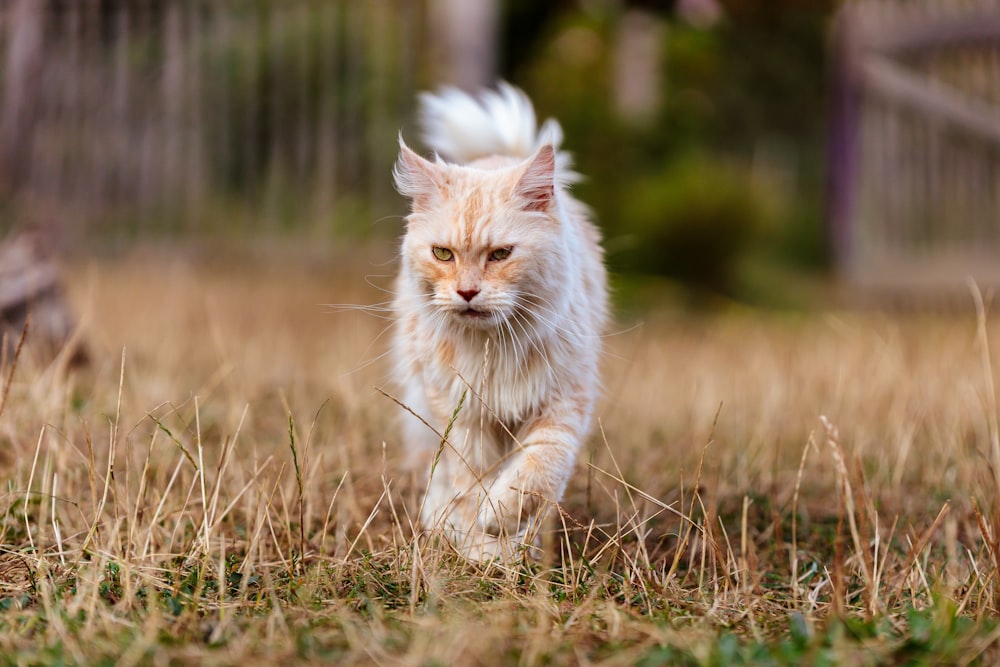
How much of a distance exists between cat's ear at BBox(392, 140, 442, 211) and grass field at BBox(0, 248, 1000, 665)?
2.53 feet

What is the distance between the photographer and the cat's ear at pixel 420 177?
2.76 meters

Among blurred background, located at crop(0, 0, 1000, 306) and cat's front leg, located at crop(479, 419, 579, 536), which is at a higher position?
blurred background, located at crop(0, 0, 1000, 306)

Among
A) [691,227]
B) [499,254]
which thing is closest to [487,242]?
[499,254]

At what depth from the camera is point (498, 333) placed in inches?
107

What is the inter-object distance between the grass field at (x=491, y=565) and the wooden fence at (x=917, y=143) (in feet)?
9.01

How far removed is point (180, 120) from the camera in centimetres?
771

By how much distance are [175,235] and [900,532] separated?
20.7 feet

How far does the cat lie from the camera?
2.55 m

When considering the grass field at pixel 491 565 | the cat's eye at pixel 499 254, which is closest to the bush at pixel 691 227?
the grass field at pixel 491 565

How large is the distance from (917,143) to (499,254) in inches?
226

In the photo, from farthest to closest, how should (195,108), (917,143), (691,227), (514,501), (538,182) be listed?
(691,227), (195,108), (917,143), (538,182), (514,501)

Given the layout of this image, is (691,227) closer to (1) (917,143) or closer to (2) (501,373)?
(1) (917,143)

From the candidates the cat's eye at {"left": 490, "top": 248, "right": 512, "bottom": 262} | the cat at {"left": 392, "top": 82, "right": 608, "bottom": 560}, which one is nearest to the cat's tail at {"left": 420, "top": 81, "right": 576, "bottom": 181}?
the cat at {"left": 392, "top": 82, "right": 608, "bottom": 560}

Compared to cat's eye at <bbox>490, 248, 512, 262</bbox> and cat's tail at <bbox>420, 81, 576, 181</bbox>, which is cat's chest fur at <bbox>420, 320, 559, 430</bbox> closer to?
cat's eye at <bbox>490, 248, 512, 262</bbox>
